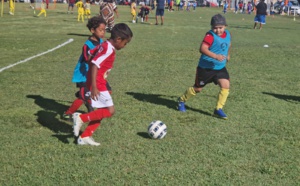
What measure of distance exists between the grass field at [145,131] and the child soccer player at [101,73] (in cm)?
36

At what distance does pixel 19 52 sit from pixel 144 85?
6.36 meters

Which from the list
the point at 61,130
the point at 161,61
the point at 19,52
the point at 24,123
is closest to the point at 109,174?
the point at 61,130

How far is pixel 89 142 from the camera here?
5.53 m

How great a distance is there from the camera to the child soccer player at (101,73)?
5102 millimetres

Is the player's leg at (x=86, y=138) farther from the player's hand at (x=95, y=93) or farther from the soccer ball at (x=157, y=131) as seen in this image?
the soccer ball at (x=157, y=131)

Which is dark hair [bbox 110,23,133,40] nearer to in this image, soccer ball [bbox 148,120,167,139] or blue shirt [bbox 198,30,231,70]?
soccer ball [bbox 148,120,167,139]

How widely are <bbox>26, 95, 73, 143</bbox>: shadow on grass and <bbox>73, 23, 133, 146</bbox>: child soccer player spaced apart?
0.43m

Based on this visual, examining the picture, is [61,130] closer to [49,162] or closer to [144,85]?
[49,162]

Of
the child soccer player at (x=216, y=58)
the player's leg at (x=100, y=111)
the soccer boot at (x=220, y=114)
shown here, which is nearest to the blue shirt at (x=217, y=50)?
the child soccer player at (x=216, y=58)

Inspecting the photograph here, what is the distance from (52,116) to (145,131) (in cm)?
175

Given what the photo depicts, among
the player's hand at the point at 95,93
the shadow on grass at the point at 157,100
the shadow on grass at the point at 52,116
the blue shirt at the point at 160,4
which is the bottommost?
the shadow on grass at the point at 52,116

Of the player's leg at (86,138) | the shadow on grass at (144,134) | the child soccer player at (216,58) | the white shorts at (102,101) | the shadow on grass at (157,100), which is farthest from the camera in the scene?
the shadow on grass at (157,100)

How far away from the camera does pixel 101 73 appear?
527cm

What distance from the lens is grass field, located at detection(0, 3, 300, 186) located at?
473 cm
